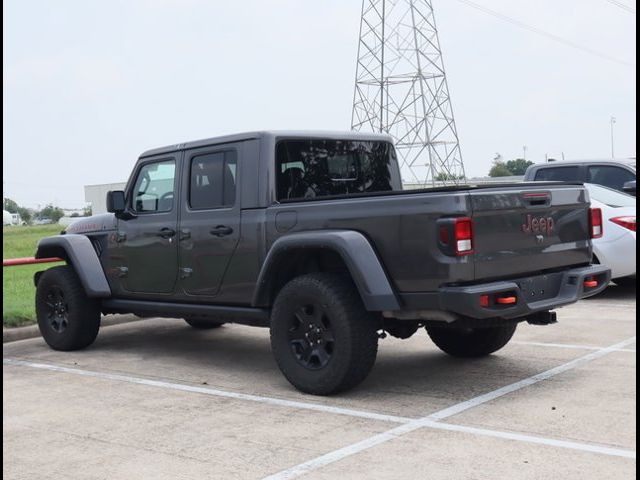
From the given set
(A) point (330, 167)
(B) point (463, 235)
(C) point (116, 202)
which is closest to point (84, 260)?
(C) point (116, 202)

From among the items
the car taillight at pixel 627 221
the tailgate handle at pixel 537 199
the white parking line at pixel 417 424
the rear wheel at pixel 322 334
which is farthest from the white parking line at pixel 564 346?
the car taillight at pixel 627 221

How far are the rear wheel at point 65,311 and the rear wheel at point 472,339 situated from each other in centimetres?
332

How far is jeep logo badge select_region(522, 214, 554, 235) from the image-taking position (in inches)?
240

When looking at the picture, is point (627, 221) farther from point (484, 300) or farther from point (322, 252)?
point (484, 300)

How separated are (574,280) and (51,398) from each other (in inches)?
155

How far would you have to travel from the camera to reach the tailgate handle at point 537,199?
20.0ft

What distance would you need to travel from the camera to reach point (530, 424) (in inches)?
207

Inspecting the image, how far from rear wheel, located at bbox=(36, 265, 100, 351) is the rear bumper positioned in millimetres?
4068

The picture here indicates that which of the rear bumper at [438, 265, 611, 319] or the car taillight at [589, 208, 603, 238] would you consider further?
the car taillight at [589, 208, 603, 238]

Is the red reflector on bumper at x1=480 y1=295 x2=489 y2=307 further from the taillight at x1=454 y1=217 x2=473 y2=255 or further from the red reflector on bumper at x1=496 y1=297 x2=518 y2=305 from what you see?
the taillight at x1=454 y1=217 x2=473 y2=255

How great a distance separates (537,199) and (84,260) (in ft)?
14.4

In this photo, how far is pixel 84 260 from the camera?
8.33 m

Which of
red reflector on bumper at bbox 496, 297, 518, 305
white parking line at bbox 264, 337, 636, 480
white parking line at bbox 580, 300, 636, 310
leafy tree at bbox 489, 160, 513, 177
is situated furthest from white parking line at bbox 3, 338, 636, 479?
leafy tree at bbox 489, 160, 513, 177

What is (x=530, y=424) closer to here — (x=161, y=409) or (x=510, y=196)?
(x=510, y=196)
